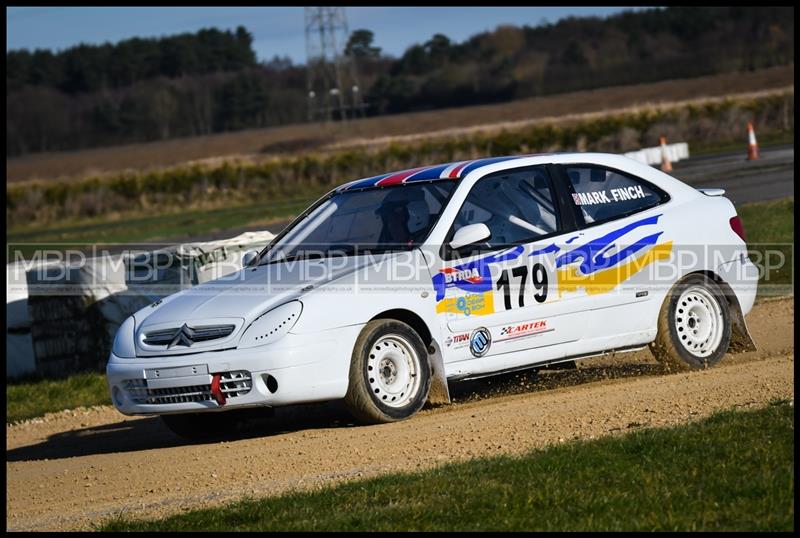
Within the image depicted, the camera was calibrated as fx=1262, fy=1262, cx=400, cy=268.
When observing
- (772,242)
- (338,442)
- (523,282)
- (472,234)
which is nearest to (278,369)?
(338,442)

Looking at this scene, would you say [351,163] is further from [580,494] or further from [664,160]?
[580,494]

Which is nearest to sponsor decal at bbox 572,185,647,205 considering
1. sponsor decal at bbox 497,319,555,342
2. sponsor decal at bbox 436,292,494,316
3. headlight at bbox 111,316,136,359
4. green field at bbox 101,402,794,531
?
sponsor decal at bbox 497,319,555,342

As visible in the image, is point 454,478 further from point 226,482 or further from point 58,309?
point 58,309

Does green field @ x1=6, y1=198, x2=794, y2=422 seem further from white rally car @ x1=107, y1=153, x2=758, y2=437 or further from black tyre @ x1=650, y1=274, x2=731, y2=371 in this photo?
black tyre @ x1=650, y1=274, x2=731, y2=371

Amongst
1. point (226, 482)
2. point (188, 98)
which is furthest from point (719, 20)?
point (226, 482)

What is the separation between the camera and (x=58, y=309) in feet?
43.5

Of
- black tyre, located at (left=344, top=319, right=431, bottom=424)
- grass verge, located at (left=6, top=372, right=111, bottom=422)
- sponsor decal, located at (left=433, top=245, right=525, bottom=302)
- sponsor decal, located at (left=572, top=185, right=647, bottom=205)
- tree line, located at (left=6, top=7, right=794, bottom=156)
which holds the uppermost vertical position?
tree line, located at (left=6, top=7, right=794, bottom=156)

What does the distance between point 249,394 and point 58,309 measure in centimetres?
634

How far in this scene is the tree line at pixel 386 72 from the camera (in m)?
80.4

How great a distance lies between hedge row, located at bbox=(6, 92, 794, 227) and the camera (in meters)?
43.3

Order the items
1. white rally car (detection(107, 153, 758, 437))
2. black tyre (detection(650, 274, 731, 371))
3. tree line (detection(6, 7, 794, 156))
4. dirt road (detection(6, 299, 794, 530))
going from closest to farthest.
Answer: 1. dirt road (detection(6, 299, 794, 530))
2. white rally car (detection(107, 153, 758, 437))
3. black tyre (detection(650, 274, 731, 371))
4. tree line (detection(6, 7, 794, 156))

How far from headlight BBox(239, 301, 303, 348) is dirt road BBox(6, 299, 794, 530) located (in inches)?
25.6

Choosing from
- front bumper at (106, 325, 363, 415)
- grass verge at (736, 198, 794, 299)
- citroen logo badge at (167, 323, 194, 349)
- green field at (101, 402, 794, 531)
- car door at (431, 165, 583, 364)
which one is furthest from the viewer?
grass verge at (736, 198, 794, 299)

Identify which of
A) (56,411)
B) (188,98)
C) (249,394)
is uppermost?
(188,98)
